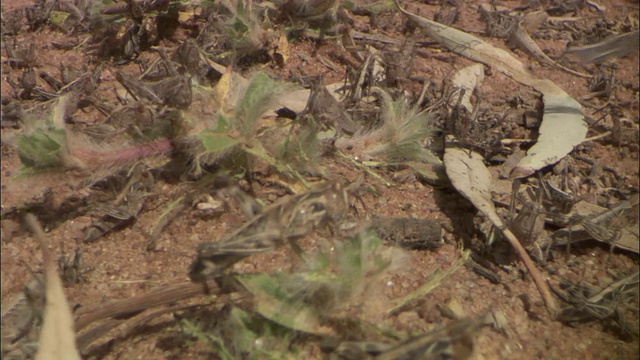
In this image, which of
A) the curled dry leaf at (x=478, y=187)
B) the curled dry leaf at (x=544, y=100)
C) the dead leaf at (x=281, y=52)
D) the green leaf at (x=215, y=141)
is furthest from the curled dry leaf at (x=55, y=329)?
the curled dry leaf at (x=544, y=100)

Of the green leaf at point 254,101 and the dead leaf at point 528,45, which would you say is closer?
the green leaf at point 254,101

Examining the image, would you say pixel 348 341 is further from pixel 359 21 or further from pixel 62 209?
pixel 359 21

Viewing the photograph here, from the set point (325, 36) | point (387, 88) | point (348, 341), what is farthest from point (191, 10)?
point (348, 341)

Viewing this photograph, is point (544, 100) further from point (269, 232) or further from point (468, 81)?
point (269, 232)

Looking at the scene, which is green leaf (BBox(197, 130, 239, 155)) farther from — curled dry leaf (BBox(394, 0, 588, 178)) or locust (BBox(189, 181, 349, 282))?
curled dry leaf (BBox(394, 0, 588, 178))

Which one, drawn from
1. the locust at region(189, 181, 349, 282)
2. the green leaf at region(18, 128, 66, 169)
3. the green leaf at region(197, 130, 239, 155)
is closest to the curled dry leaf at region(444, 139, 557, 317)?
the locust at region(189, 181, 349, 282)

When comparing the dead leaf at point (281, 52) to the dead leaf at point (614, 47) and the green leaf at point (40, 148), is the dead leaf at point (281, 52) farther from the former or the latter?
the dead leaf at point (614, 47)
